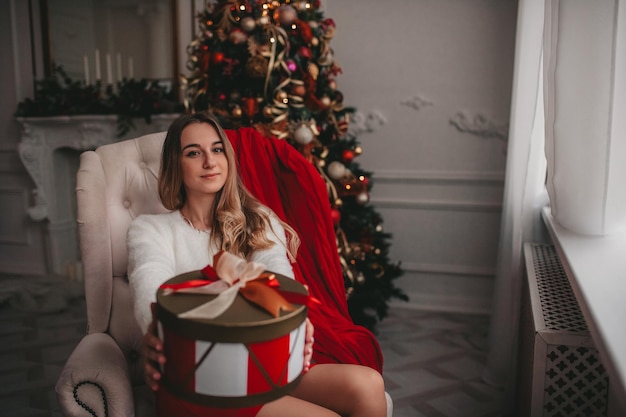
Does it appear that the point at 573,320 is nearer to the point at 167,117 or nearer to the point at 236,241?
the point at 236,241

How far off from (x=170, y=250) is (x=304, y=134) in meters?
1.14

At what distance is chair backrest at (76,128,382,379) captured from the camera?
1331 millimetres

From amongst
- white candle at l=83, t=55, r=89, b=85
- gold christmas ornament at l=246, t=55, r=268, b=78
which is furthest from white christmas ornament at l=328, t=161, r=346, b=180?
white candle at l=83, t=55, r=89, b=85

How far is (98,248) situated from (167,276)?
0.28m

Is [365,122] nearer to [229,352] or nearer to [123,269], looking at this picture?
[123,269]

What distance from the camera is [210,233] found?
4.52ft

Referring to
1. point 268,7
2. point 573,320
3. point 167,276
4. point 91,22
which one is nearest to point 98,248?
point 167,276

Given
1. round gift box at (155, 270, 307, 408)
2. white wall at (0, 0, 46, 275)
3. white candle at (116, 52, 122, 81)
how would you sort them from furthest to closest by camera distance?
1. white wall at (0, 0, 46, 275)
2. white candle at (116, 52, 122, 81)
3. round gift box at (155, 270, 307, 408)

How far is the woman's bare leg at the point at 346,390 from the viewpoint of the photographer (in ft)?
3.65

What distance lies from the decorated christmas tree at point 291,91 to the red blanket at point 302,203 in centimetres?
59

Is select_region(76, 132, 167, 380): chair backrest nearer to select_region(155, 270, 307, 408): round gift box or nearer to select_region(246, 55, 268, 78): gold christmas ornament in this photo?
select_region(155, 270, 307, 408): round gift box

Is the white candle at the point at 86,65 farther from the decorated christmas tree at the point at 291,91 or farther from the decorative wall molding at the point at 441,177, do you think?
the decorative wall molding at the point at 441,177

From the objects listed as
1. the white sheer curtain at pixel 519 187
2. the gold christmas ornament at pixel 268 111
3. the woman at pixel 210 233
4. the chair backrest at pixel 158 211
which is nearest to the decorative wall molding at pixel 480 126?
the white sheer curtain at pixel 519 187

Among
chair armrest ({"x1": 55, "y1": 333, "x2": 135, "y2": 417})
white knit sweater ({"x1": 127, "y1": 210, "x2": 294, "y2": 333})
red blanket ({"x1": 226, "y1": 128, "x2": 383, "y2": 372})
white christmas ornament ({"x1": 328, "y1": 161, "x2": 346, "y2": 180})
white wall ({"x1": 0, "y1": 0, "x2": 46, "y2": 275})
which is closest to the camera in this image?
chair armrest ({"x1": 55, "y1": 333, "x2": 135, "y2": 417})
